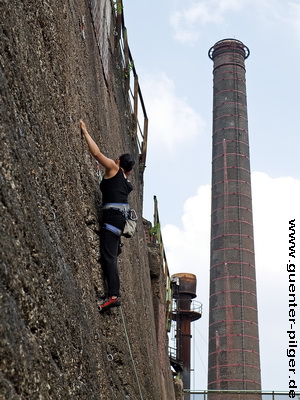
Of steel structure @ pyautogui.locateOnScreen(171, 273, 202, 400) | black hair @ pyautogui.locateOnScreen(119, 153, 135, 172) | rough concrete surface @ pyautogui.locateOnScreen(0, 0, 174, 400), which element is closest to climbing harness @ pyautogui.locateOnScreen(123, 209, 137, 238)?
rough concrete surface @ pyautogui.locateOnScreen(0, 0, 174, 400)

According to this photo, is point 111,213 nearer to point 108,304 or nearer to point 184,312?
point 108,304

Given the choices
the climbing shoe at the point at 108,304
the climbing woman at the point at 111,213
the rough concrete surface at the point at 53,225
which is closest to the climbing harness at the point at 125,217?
the climbing woman at the point at 111,213

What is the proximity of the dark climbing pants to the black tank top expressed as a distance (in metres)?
0.13

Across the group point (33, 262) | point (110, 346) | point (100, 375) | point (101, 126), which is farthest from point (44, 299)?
point (101, 126)

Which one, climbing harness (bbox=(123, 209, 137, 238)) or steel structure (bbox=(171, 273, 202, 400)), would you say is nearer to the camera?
climbing harness (bbox=(123, 209, 137, 238))

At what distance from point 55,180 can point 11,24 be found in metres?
1.01

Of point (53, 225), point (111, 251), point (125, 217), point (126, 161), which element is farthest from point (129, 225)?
point (53, 225)

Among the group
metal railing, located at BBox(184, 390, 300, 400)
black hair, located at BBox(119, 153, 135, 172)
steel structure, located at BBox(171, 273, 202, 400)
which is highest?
steel structure, located at BBox(171, 273, 202, 400)

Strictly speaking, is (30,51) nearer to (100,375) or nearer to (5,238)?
(5,238)

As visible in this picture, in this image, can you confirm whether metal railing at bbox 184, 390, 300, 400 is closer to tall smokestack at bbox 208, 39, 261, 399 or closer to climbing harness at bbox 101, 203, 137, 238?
tall smokestack at bbox 208, 39, 261, 399

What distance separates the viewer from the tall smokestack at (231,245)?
2661 centimetres

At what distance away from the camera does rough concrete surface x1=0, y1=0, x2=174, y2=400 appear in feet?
9.53

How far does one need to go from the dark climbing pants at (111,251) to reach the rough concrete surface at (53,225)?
72 mm

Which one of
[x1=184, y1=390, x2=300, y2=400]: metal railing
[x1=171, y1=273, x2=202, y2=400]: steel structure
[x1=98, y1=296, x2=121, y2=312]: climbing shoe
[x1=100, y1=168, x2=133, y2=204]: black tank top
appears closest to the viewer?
[x1=98, y1=296, x2=121, y2=312]: climbing shoe
